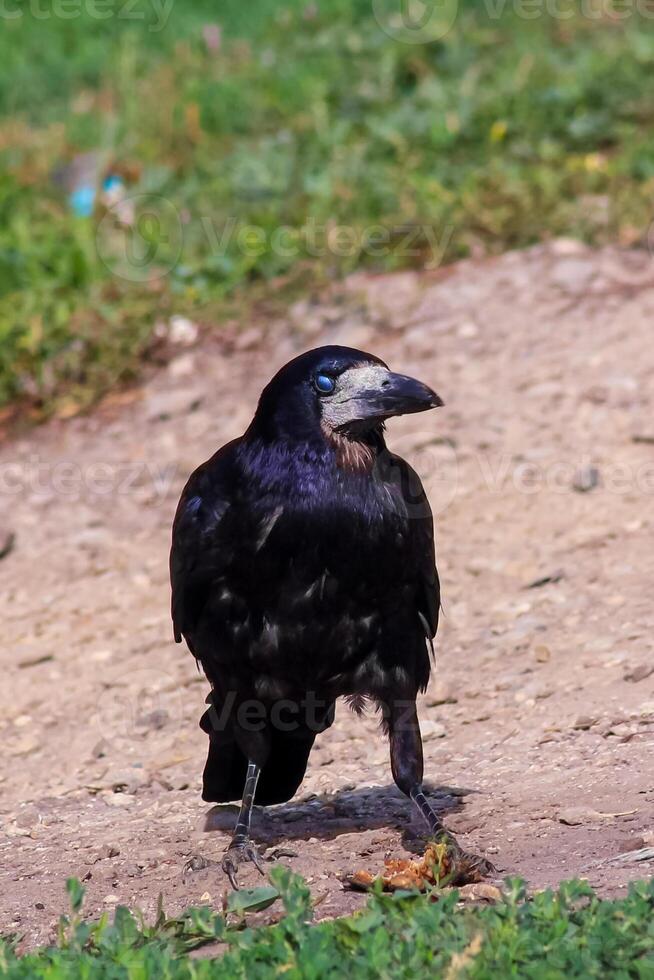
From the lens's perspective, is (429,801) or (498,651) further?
(498,651)

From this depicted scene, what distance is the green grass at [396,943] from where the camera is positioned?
118 inches

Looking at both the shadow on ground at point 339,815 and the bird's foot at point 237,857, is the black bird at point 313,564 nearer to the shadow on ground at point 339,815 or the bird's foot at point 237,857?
the bird's foot at point 237,857

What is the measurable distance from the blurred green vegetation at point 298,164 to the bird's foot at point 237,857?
4225mm

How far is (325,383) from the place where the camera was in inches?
158

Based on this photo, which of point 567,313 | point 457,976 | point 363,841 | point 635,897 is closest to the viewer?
point 457,976

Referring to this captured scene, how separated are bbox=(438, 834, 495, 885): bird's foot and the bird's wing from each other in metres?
0.96

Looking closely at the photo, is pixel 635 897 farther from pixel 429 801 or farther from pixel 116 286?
pixel 116 286

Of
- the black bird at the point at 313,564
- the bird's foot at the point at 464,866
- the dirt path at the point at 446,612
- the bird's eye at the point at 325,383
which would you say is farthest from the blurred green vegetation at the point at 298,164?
the bird's foot at the point at 464,866

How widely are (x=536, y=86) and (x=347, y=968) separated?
7069mm

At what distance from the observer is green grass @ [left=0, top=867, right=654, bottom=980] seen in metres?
3.00

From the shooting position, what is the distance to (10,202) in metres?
9.05

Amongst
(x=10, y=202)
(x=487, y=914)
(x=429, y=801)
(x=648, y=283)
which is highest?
(x=10, y=202)

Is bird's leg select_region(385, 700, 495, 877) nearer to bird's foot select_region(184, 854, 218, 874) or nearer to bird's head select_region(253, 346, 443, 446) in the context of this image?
bird's foot select_region(184, 854, 218, 874)

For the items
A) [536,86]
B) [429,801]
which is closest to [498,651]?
[429,801]
